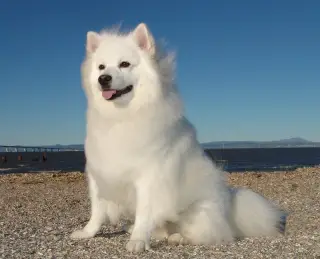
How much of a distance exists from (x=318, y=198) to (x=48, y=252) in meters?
7.17

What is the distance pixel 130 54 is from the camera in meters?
5.37

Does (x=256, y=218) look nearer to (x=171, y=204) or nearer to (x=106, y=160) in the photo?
(x=171, y=204)

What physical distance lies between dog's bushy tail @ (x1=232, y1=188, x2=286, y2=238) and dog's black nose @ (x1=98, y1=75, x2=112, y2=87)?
2276mm

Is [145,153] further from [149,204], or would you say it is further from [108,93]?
[108,93]

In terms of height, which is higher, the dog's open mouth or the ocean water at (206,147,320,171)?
the dog's open mouth

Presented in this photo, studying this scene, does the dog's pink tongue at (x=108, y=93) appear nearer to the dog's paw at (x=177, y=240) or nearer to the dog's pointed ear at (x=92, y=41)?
the dog's pointed ear at (x=92, y=41)

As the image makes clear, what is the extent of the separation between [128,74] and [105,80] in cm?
29

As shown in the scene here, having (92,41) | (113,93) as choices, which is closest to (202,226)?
(113,93)

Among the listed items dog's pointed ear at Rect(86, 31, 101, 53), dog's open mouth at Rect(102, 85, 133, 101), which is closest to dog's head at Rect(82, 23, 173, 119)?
dog's open mouth at Rect(102, 85, 133, 101)

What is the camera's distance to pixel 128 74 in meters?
5.33

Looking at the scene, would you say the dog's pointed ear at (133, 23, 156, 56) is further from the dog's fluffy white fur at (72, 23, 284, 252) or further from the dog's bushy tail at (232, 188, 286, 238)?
the dog's bushy tail at (232, 188, 286, 238)

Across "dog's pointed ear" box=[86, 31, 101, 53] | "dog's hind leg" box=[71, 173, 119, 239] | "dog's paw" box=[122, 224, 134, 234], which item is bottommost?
"dog's paw" box=[122, 224, 134, 234]

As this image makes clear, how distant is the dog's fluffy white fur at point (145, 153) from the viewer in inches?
204

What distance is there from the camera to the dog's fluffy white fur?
5.19 m
